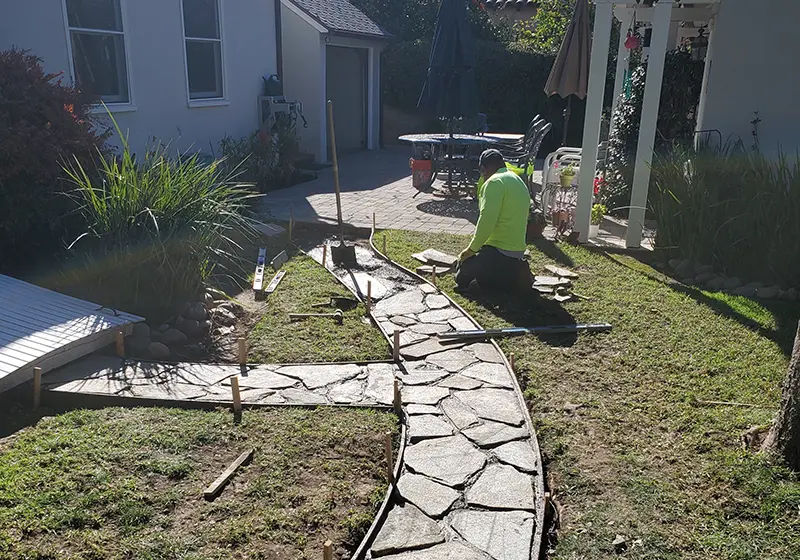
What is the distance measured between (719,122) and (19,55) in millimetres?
7509

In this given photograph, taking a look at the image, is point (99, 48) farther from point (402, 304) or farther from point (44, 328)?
point (402, 304)

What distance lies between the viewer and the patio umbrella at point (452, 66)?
10266mm

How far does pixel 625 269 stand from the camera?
7195mm

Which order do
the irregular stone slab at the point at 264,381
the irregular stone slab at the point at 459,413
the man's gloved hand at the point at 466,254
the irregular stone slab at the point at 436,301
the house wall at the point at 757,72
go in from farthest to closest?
the house wall at the point at 757,72 → the man's gloved hand at the point at 466,254 → the irregular stone slab at the point at 436,301 → the irregular stone slab at the point at 264,381 → the irregular stone slab at the point at 459,413

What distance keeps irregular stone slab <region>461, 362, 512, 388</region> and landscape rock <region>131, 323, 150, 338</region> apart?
92.8 inches

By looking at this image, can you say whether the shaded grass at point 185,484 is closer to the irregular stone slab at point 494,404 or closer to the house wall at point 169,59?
the irregular stone slab at point 494,404

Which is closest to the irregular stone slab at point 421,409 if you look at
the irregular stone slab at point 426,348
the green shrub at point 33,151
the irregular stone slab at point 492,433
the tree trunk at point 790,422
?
the irregular stone slab at point 492,433

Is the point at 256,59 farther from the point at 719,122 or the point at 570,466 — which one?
the point at 570,466

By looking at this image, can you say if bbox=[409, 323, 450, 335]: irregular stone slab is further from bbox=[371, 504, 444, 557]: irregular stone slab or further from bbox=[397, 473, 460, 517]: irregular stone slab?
bbox=[371, 504, 444, 557]: irregular stone slab

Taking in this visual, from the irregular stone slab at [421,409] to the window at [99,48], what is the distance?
6533mm

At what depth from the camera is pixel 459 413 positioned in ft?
13.7

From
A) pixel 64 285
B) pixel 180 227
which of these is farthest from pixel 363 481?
pixel 64 285

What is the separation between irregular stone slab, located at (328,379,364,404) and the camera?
170 inches

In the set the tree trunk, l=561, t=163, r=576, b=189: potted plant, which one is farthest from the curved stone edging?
l=561, t=163, r=576, b=189: potted plant
